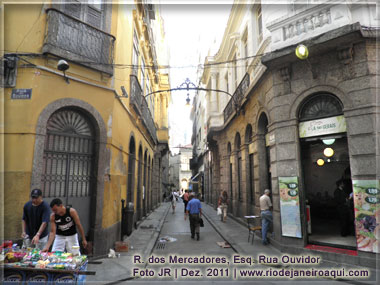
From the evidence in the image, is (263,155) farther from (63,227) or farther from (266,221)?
(63,227)

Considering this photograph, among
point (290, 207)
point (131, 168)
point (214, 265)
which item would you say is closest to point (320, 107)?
point (290, 207)

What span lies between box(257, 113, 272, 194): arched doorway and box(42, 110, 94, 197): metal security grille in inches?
253

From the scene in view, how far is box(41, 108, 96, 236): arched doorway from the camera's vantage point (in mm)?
6680

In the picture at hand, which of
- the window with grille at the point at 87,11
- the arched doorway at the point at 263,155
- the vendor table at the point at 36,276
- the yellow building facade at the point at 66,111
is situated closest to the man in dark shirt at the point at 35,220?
the yellow building facade at the point at 66,111

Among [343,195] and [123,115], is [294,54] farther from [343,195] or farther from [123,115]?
[123,115]

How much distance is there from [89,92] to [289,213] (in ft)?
22.9

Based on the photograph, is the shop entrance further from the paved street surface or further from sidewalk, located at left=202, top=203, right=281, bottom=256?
the paved street surface

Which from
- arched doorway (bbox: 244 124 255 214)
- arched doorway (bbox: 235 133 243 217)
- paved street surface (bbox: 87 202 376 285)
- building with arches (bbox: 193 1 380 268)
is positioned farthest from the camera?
arched doorway (bbox: 235 133 243 217)

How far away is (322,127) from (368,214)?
260 cm

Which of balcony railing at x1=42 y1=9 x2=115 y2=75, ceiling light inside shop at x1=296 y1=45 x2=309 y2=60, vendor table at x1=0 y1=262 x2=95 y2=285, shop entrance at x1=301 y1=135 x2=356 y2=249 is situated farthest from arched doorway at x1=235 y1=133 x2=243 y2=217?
vendor table at x1=0 y1=262 x2=95 y2=285

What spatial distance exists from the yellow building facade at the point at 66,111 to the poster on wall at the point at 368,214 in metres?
6.85

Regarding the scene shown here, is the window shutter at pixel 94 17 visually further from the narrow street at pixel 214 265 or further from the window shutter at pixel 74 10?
the narrow street at pixel 214 265

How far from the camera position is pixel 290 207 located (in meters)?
7.54

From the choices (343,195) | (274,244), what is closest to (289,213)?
(274,244)
